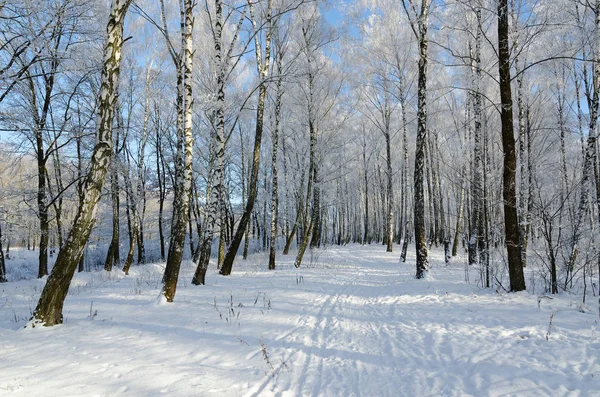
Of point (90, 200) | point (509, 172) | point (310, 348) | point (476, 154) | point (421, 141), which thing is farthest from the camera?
point (476, 154)

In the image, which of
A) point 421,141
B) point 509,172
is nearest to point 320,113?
point 421,141

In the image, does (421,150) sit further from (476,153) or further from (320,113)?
(320,113)

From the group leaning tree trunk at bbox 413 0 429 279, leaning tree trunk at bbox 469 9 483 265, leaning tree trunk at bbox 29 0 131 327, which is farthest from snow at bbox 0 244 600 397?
leaning tree trunk at bbox 469 9 483 265

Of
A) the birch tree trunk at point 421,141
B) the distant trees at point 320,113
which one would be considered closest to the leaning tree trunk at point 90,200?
the distant trees at point 320,113

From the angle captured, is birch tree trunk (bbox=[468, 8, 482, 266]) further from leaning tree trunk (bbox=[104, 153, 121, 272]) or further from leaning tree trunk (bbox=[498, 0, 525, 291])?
leaning tree trunk (bbox=[104, 153, 121, 272])

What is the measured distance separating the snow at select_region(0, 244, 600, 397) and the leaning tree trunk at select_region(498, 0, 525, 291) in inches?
24.8

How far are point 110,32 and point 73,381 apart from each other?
5.35 meters

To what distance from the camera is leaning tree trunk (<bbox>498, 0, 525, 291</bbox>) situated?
666 cm

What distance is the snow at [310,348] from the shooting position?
322 centimetres

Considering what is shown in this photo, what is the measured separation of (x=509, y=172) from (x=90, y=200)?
8219mm

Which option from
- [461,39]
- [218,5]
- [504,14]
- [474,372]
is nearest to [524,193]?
[504,14]

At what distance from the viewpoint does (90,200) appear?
5.23 metres

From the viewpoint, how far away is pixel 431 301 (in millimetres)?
7047

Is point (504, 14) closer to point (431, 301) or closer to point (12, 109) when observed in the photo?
point (431, 301)
